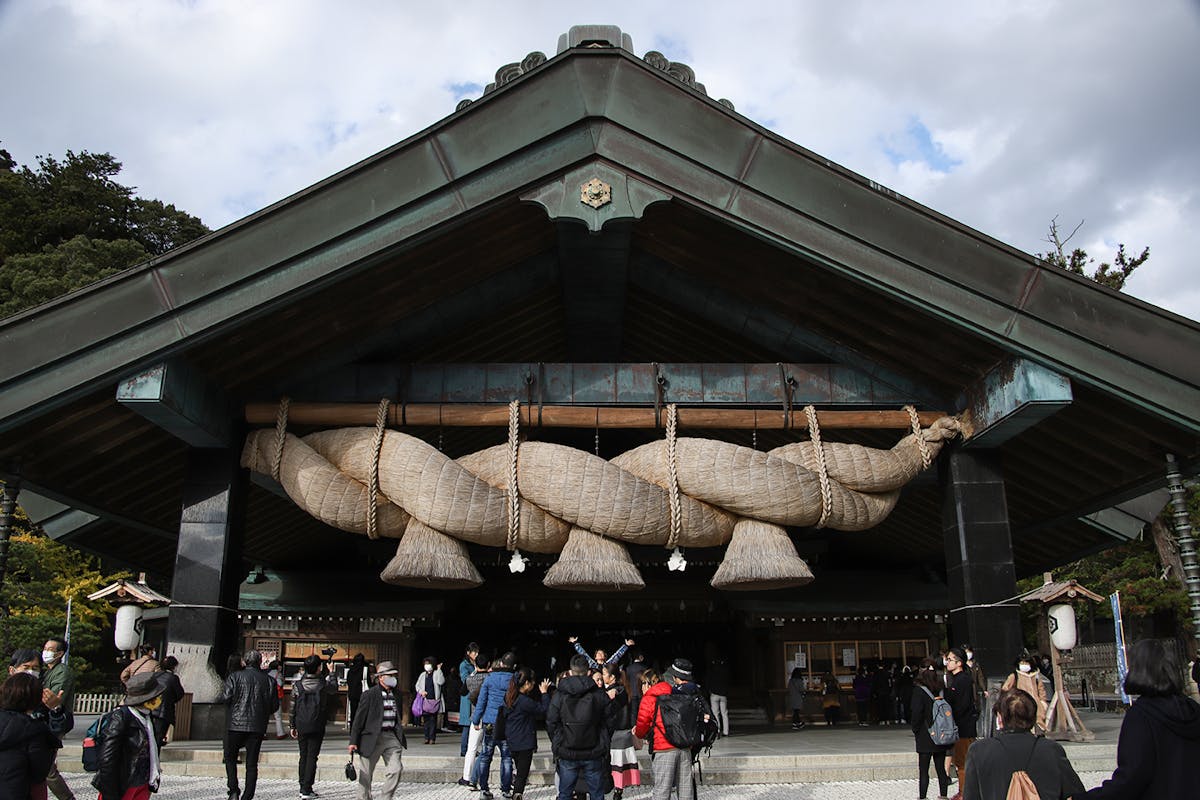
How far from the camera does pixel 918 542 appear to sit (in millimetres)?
14906

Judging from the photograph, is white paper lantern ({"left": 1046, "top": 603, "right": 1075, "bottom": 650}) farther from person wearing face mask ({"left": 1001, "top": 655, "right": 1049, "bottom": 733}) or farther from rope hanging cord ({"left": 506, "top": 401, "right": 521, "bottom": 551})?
rope hanging cord ({"left": 506, "top": 401, "right": 521, "bottom": 551})

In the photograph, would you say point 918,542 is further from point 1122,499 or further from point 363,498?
point 363,498

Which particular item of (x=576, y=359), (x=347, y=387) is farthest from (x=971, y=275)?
(x=347, y=387)

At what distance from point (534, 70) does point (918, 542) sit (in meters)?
10.3

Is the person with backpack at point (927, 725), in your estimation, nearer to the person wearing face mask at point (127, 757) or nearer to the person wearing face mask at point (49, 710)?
the person wearing face mask at point (127, 757)

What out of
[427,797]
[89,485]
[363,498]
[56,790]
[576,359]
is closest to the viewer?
[56,790]

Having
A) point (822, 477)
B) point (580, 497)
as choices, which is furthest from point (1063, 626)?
point (580, 497)

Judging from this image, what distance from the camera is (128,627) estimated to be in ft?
30.6

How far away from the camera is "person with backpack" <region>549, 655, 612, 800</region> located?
631 cm

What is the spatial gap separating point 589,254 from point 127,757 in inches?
247

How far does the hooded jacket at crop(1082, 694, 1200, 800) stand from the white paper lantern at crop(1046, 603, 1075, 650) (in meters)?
8.07

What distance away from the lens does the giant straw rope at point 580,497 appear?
850cm

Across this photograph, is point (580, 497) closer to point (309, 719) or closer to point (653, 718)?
point (653, 718)

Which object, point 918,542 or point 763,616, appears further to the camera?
point 763,616
